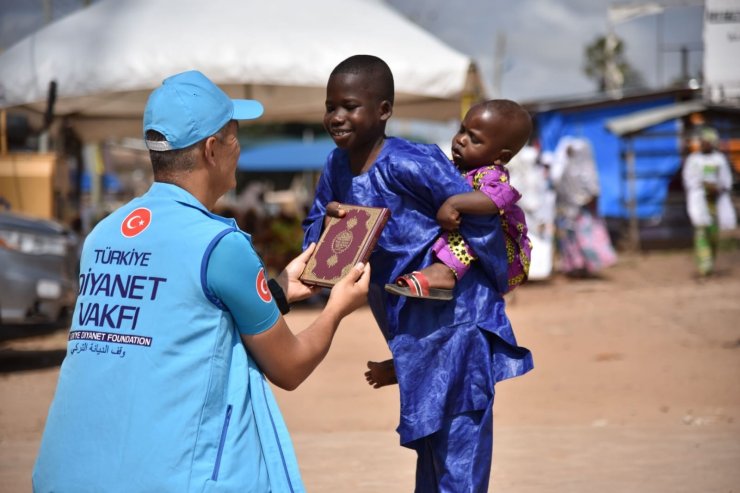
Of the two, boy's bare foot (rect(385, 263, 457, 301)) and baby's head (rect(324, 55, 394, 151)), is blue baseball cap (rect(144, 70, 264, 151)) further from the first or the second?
boy's bare foot (rect(385, 263, 457, 301))

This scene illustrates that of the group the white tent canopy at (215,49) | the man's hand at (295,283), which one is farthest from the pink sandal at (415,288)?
the white tent canopy at (215,49)

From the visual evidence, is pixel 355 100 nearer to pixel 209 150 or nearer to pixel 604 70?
pixel 209 150

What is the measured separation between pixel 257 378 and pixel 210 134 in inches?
23.3

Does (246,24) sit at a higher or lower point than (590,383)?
higher

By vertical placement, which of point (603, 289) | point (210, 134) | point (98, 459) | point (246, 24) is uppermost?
point (246, 24)

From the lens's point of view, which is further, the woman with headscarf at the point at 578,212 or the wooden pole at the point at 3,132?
the woman with headscarf at the point at 578,212

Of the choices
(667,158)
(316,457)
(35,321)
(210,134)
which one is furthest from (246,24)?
(667,158)

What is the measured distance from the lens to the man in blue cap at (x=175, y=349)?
6.86 ft

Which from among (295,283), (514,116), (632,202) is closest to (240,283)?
(295,283)

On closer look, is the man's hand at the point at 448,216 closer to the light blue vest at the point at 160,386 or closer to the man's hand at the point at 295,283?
the man's hand at the point at 295,283

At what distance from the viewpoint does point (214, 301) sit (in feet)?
7.04

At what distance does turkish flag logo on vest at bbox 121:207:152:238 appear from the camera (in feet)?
7.25

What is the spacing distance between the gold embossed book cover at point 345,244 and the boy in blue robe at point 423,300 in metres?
0.10

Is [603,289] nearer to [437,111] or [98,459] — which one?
[437,111]
